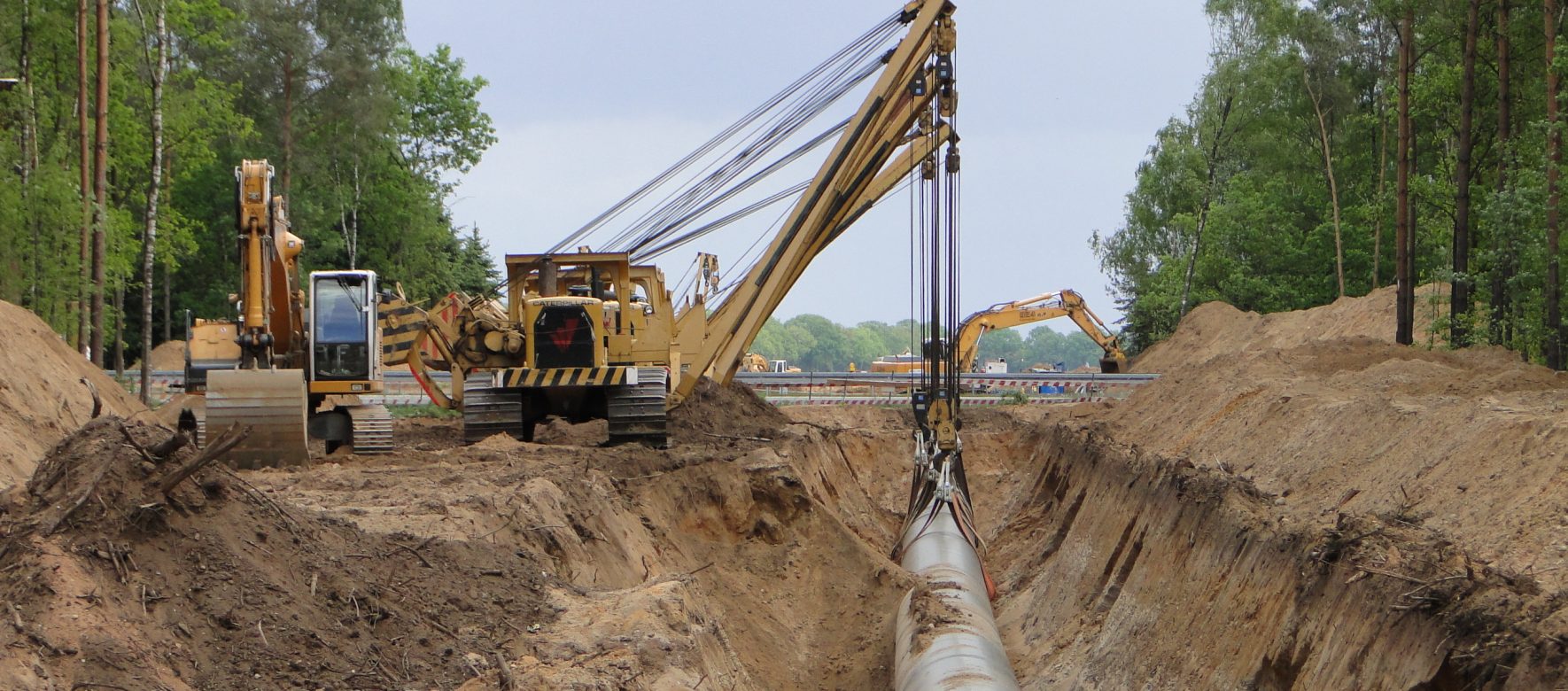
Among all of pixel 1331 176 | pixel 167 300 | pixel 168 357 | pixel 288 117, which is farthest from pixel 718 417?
pixel 1331 176

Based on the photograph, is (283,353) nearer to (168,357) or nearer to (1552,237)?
(1552,237)

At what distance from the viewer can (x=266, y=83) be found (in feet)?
133

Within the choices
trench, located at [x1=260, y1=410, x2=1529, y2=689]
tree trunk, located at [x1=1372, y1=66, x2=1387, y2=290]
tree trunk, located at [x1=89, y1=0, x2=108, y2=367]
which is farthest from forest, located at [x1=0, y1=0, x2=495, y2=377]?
tree trunk, located at [x1=1372, y1=66, x2=1387, y2=290]

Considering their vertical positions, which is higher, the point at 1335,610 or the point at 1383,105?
the point at 1383,105

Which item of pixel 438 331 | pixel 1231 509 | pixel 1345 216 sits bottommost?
pixel 1231 509

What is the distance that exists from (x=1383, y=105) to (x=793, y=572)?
33.5 metres

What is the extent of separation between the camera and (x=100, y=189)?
80.3 feet

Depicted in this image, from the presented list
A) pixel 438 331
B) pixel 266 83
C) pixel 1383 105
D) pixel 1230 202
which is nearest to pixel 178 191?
pixel 266 83

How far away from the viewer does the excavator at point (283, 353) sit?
45.4ft

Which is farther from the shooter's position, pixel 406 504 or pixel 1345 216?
pixel 1345 216

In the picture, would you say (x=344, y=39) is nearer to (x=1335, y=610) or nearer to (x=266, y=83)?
(x=266, y=83)

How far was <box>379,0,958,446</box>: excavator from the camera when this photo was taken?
1842 centimetres

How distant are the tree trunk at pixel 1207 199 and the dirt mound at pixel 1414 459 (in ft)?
86.1

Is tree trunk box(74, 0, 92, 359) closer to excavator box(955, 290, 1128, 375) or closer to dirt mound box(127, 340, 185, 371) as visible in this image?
dirt mound box(127, 340, 185, 371)
